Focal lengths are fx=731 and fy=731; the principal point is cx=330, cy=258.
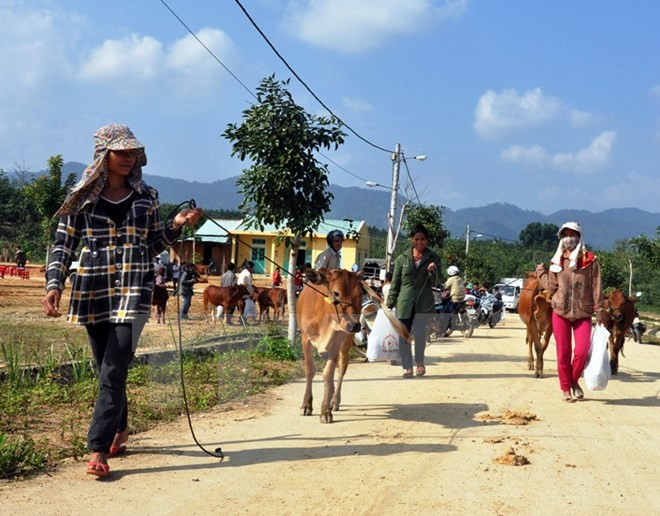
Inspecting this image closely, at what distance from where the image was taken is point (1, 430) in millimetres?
6141

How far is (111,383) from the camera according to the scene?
17.3 feet

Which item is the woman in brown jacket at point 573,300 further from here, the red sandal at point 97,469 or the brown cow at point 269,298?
the brown cow at point 269,298

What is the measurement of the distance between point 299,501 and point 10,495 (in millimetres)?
1865

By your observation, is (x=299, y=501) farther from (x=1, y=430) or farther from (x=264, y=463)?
(x=1, y=430)

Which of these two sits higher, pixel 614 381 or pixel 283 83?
pixel 283 83

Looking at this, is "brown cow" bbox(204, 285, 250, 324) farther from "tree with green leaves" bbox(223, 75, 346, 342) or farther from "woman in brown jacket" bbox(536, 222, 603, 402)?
"woman in brown jacket" bbox(536, 222, 603, 402)

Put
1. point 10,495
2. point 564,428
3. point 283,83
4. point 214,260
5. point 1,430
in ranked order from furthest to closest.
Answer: point 214,260, point 283,83, point 564,428, point 1,430, point 10,495

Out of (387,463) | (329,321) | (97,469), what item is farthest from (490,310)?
(97,469)

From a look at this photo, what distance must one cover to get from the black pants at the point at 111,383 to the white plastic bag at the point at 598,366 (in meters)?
5.87

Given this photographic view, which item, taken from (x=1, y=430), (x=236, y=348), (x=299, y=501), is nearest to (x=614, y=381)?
(x=236, y=348)

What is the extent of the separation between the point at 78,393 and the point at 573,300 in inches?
238

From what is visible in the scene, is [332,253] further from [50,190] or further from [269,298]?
[50,190]

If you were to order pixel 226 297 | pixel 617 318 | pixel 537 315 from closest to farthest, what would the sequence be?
pixel 537 315 → pixel 617 318 → pixel 226 297

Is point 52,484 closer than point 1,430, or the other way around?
point 52,484
